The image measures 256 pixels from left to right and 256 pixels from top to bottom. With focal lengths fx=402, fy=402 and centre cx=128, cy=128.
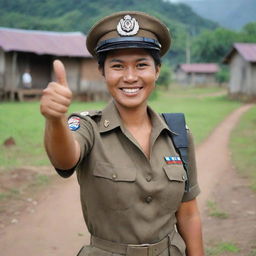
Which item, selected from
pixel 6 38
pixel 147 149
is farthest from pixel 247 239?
pixel 6 38

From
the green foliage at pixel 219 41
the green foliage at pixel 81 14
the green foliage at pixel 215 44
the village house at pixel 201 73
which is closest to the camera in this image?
the green foliage at pixel 81 14

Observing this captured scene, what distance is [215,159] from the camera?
8.27 metres

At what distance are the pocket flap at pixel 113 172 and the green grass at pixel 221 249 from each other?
2.50 meters

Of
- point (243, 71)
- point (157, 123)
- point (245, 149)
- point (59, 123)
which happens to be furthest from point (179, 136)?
point (243, 71)

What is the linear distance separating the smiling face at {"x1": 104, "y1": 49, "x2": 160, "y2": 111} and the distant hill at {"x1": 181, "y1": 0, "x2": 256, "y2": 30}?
238 feet

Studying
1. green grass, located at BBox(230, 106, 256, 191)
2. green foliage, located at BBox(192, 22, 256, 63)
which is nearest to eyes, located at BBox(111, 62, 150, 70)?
green grass, located at BBox(230, 106, 256, 191)

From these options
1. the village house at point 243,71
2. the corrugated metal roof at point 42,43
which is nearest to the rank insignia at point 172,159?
the corrugated metal roof at point 42,43

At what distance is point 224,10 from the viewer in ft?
306

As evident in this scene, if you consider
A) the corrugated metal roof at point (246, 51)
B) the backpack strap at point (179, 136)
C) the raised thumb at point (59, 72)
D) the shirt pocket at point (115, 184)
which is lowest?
the corrugated metal roof at point (246, 51)

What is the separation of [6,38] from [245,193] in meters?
16.4

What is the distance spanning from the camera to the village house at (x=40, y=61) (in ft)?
63.0

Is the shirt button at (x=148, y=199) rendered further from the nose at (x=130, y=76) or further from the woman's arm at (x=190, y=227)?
the nose at (x=130, y=76)

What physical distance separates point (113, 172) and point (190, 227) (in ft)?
2.14

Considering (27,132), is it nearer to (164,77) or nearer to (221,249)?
(221,249)
